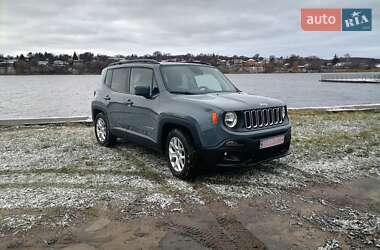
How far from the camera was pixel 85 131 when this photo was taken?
32.3 feet

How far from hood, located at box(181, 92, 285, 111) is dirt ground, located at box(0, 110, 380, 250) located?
1146mm

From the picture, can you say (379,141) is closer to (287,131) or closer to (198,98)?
(287,131)

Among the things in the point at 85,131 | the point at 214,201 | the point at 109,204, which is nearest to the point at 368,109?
the point at 85,131

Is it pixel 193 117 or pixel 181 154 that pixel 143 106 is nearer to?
pixel 181 154

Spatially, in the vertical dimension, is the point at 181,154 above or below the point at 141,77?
below

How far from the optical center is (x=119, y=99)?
6.87 m

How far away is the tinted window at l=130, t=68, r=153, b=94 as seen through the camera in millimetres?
6123

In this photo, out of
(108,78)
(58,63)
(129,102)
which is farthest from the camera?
(58,63)

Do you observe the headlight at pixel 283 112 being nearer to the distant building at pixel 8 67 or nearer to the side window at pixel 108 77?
the side window at pixel 108 77

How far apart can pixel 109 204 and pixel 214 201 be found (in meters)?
1.34

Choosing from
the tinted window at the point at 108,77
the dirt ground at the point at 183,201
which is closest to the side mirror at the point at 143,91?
the dirt ground at the point at 183,201

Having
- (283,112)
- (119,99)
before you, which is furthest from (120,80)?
(283,112)

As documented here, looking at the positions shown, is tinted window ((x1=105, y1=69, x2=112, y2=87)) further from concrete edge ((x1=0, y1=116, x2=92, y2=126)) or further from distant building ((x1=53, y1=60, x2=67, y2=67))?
distant building ((x1=53, y1=60, x2=67, y2=67))

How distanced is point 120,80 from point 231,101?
2764mm
